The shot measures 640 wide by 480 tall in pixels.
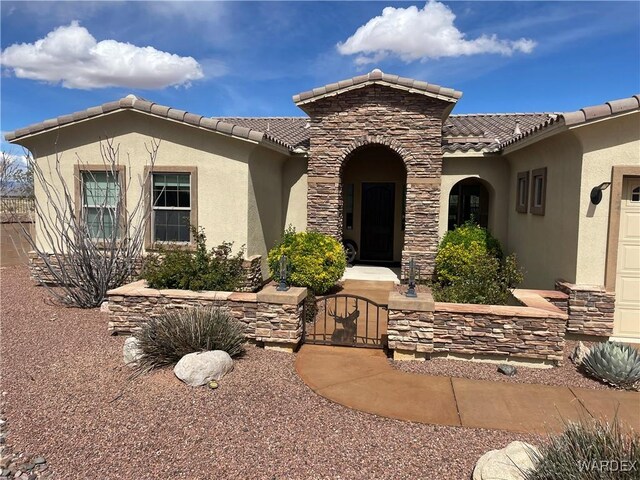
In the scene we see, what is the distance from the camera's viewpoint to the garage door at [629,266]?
738 cm

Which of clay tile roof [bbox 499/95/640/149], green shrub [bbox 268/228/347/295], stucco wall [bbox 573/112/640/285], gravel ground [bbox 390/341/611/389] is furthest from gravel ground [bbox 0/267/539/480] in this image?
clay tile roof [bbox 499/95/640/149]

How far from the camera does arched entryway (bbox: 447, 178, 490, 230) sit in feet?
43.6

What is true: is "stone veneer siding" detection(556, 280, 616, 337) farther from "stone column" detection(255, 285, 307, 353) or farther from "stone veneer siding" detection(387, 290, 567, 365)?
"stone column" detection(255, 285, 307, 353)

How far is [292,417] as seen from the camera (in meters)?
→ 4.71

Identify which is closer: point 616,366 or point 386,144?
point 616,366

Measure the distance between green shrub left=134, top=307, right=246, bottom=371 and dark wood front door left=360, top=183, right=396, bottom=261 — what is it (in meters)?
9.13

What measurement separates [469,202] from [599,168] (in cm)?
602

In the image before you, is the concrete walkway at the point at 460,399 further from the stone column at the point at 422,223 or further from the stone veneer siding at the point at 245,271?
the stone column at the point at 422,223

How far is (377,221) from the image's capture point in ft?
48.7

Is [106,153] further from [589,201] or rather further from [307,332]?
[589,201]

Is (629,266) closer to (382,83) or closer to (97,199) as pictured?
(382,83)

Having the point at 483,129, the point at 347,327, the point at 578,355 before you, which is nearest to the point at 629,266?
the point at 578,355

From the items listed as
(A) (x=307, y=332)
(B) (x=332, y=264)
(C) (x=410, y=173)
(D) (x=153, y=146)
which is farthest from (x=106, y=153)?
(C) (x=410, y=173)

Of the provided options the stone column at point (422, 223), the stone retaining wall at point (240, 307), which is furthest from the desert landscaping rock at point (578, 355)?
the stone column at point (422, 223)
